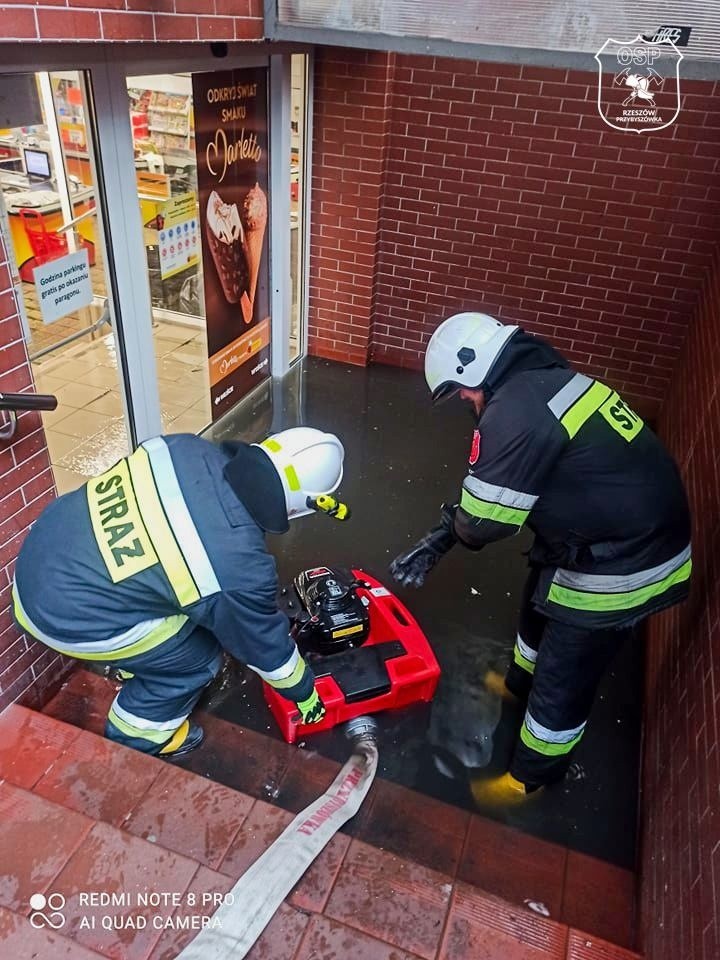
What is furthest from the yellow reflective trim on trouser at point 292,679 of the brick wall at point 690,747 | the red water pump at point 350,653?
the brick wall at point 690,747

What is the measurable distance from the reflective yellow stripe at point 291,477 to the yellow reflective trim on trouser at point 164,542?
43cm

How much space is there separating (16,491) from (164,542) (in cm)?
90

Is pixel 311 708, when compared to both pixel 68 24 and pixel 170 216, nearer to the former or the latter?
pixel 68 24

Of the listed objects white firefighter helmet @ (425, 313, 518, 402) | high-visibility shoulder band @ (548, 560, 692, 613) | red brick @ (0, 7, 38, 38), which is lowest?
high-visibility shoulder band @ (548, 560, 692, 613)

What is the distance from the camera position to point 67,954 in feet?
6.88

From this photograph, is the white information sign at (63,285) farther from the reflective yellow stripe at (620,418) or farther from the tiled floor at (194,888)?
the reflective yellow stripe at (620,418)

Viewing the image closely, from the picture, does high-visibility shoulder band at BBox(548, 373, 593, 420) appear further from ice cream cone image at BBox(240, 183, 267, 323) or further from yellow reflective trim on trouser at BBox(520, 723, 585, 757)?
ice cream cone image at BBox(240, 183, 267, 323)

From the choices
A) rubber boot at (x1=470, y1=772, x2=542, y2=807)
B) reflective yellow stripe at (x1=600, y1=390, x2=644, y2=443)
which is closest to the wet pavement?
rubber boot at (x1=470, y1=772, x2=542, y2=807)

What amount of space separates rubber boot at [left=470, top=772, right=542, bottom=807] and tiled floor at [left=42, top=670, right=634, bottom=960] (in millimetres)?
179

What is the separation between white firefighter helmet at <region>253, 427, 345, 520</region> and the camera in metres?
2.43

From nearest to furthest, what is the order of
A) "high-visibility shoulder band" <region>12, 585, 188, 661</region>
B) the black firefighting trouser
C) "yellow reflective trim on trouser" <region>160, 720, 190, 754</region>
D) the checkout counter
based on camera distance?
"high-visibility shoulder band" <region>12, 585, 188, 661</region> → the black firefighting trouser → "yellow reflective trim on trouser" <region>160, 720, 190, 754</region> → the checkout counter

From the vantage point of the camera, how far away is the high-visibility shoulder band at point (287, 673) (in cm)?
260

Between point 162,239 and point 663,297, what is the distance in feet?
12.7

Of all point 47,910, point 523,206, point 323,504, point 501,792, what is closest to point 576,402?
point 323,504
